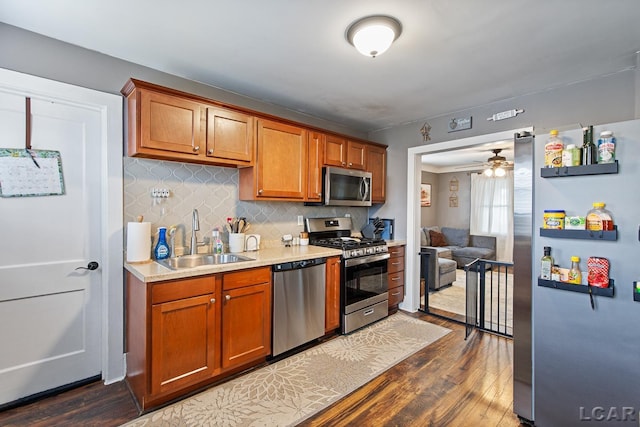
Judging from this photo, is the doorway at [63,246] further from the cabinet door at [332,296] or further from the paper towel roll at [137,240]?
the cabinet door at [332,296]

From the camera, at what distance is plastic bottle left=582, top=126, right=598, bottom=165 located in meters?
1.59

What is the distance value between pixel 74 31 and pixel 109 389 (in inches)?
100

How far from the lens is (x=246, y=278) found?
7.72ft

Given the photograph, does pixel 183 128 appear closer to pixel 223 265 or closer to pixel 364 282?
pixel 223 265

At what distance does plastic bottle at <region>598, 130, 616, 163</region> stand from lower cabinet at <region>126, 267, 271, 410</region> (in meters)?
2.29

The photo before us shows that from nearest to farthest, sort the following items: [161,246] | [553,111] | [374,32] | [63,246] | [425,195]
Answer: [374,32], [63,246], [161,246], [553,111], [425,195]

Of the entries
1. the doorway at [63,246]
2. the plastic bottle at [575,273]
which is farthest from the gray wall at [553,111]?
the doorway at [63,246]

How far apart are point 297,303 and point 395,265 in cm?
163

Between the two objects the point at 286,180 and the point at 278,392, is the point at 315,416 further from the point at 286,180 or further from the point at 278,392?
the point at 286,180

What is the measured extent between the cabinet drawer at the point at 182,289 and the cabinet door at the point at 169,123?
1.03m

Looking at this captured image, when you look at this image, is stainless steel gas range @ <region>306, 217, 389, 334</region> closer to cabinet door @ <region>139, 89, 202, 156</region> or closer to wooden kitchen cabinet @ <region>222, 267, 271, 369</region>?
wooden kitchen cabinet @ <region>222, 267, 271, 369</region>

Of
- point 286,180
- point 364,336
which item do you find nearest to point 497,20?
point 286,180

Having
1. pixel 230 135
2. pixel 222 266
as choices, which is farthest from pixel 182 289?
pixel 230 135

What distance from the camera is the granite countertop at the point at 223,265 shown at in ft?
6.34
